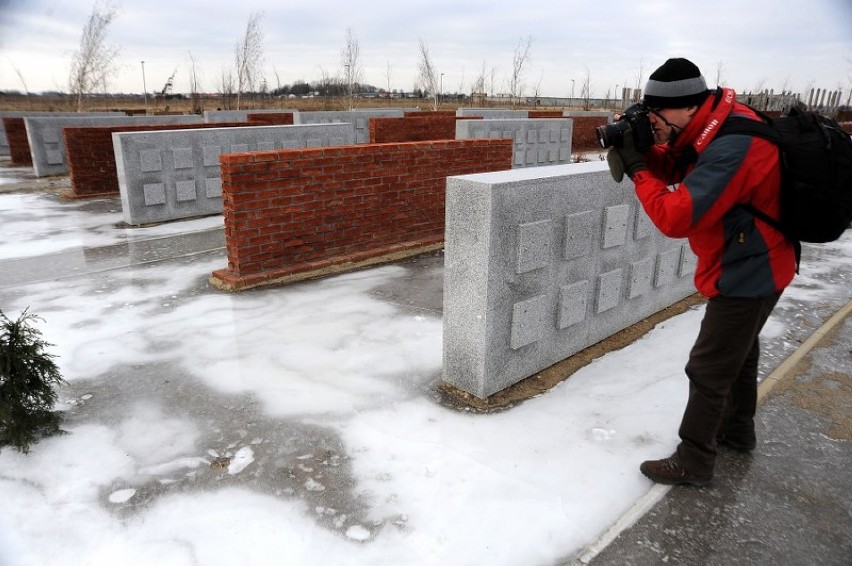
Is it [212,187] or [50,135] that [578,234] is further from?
[50,135]

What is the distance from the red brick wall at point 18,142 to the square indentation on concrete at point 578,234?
17.7 meters

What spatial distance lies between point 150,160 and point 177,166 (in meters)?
0.43

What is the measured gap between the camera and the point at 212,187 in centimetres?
945

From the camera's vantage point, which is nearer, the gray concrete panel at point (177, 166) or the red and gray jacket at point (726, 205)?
the red and gray jacket at point (726, 205)

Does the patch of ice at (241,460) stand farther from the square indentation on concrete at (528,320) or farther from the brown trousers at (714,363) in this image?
the brown trousers at (714,363)

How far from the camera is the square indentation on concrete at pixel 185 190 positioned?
29.6 feet

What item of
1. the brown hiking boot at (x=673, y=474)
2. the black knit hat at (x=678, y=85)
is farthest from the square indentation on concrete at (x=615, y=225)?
the brown hiking boot at (x=673, y=474)

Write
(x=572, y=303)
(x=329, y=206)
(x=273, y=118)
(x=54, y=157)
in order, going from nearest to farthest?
(x=572, y=303)
(x=329, y=206)
(x=54, y=157)
(x=273, y=118)

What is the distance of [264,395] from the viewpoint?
147 inches

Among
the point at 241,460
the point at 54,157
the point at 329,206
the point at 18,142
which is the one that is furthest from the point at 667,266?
the point at 18,142

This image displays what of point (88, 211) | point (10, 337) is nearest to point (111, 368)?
point (10, 337)

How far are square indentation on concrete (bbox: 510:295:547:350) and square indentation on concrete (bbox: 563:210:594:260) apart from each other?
38 cm

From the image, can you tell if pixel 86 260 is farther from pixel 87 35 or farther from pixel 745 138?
pixel 87 35

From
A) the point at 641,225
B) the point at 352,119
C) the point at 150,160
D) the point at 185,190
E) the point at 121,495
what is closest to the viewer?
the point at 121,495
